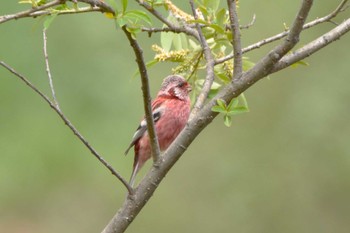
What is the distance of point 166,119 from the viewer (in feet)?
20.8

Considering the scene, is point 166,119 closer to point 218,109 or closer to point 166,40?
point 166,40

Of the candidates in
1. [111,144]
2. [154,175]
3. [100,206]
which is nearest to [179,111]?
[154,175]

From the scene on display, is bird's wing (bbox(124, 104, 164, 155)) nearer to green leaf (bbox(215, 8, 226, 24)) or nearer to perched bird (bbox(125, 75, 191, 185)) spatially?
perched bird (bbox(125, 75, 191, 185))

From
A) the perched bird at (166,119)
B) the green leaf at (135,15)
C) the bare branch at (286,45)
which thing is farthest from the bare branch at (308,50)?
the perched bird at (166,119)

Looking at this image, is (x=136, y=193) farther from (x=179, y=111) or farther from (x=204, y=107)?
(x=179, y=111)

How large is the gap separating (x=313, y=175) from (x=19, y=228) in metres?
3.16

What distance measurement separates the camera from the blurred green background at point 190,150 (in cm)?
1012

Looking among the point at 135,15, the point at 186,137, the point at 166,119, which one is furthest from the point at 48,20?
the point at 166,119

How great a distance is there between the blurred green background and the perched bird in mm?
3199

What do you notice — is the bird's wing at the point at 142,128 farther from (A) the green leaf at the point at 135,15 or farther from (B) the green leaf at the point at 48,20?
(A) the green leaf at the point at 135,15

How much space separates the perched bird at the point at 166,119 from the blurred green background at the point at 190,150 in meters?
3.20

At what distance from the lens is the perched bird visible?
233 inches

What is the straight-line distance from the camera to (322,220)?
10.5 metres

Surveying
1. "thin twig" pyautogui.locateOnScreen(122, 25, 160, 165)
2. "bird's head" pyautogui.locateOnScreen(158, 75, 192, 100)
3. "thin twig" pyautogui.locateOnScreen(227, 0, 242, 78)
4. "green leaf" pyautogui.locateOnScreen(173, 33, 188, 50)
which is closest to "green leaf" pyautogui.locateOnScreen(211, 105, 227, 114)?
"thin twig" pyautogui.locateOnScreen(227, 0, 242, 78)
